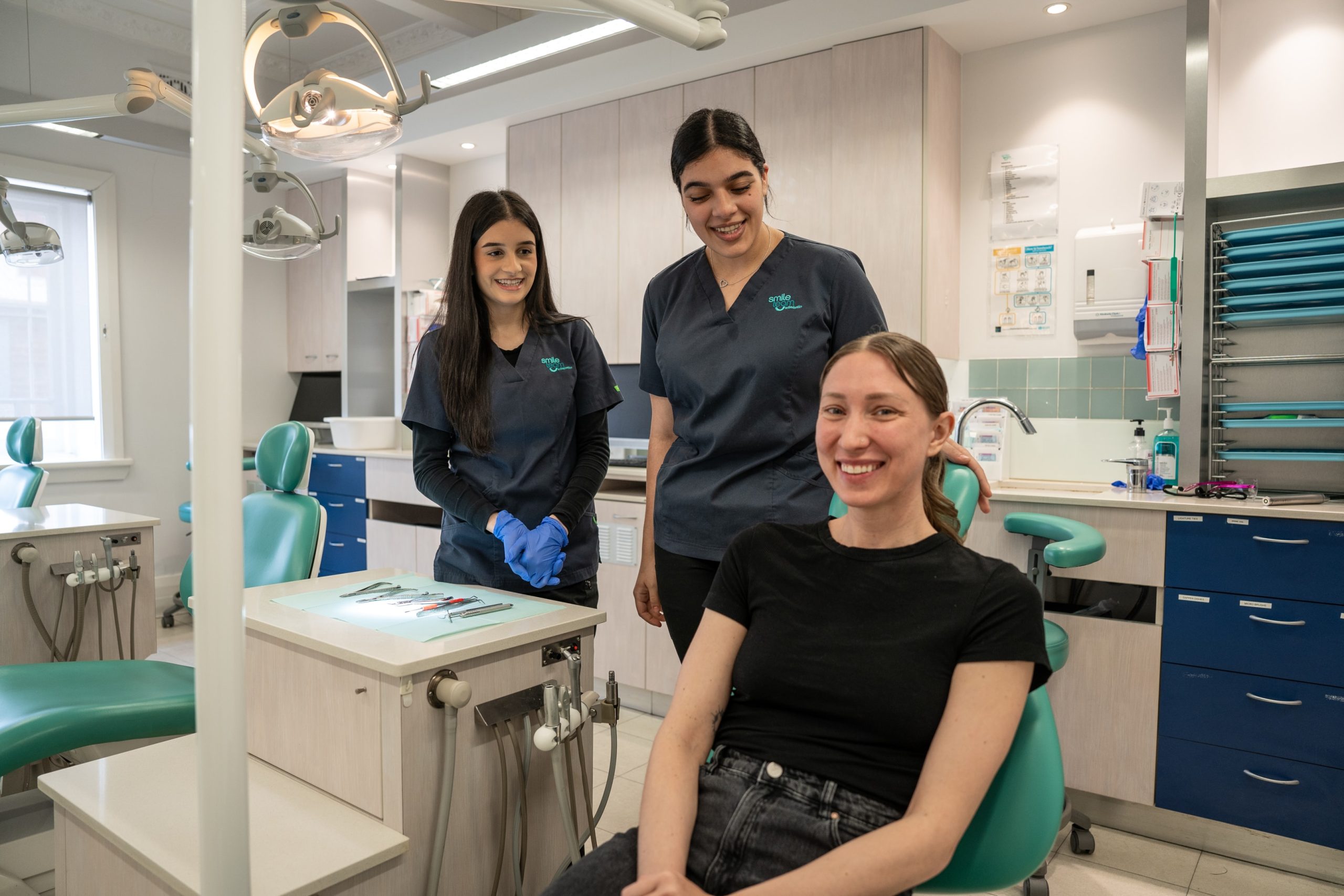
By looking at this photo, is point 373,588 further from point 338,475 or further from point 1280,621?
point 338,475

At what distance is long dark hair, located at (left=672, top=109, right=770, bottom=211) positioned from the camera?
1.49 m

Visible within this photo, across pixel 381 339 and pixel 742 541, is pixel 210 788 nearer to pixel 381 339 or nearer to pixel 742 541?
pixel 742 541

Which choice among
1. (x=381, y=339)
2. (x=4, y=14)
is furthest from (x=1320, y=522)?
(x=4, y=14)

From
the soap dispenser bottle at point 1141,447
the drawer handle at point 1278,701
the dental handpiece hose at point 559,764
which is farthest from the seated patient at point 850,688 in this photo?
the soap dispenser bottle at point 1141,447

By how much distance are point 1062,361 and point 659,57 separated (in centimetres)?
203

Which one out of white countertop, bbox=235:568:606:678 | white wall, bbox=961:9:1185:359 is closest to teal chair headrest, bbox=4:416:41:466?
white countertop, bbox=235:568:606:678

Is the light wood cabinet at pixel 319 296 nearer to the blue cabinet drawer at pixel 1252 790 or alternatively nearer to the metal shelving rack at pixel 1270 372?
the metal shelving rack at pixel 1270 372

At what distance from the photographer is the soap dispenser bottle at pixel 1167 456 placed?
2846mm

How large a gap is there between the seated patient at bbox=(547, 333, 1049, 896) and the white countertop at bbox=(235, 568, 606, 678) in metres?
0.36

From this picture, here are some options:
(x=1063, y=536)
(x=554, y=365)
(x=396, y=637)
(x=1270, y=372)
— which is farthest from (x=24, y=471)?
(x=1270, y=372)

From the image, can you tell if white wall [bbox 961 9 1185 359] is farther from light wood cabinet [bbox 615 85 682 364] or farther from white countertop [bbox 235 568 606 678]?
white countertop [bbox 235 568 606 678]

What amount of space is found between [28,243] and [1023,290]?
138 inches

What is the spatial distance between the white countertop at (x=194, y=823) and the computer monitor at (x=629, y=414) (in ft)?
8.75

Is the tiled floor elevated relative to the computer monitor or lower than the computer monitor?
lower
